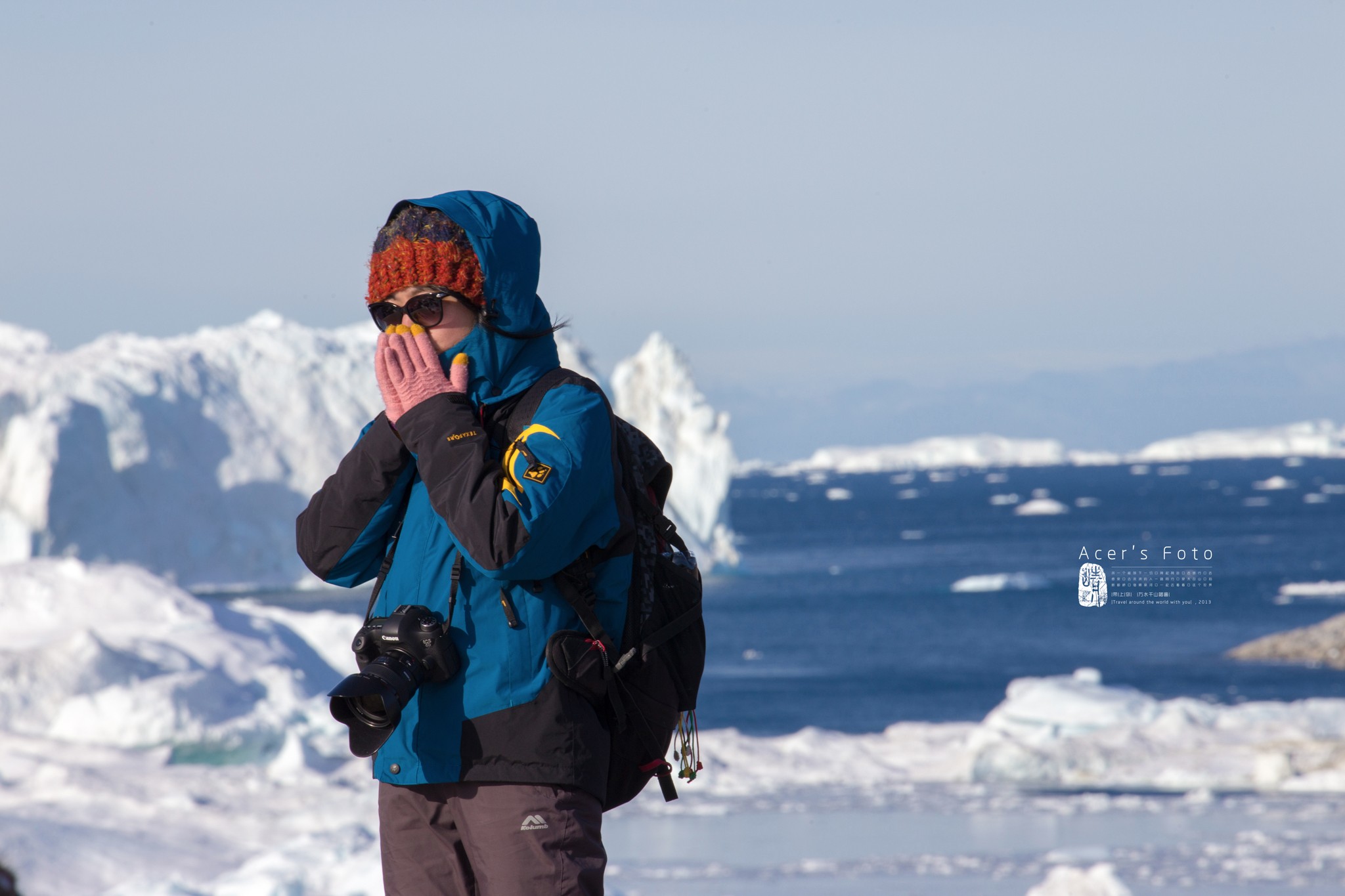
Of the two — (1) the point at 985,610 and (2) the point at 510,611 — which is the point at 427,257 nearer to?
(2) the point at 510,611

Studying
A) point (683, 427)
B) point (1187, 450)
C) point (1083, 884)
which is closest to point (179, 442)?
point (683, 427)

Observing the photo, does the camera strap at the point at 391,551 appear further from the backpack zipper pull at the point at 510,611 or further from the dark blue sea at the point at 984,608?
the dark blue sea at the point at 984,608

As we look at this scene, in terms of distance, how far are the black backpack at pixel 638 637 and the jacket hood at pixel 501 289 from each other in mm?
36

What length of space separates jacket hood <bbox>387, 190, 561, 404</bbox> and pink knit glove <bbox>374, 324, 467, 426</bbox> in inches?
1.6

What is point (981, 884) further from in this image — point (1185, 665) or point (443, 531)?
point (1185, 665)

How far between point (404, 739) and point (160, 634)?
13236 mm

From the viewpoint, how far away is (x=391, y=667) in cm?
186

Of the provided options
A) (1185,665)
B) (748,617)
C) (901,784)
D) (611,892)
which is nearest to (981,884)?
(611,892)

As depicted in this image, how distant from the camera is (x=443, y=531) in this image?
1.98 metres

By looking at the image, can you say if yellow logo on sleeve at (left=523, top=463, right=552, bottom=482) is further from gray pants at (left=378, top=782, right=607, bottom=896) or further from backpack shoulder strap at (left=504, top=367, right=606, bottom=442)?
gray pants at (left=378, top=782, right=607, bottom=896)

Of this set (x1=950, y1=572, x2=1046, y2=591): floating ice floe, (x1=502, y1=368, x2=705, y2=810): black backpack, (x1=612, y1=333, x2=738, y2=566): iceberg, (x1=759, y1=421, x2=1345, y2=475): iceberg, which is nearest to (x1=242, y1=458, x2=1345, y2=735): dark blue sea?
(x1=950, y1=572, x2=1046, y2=591): floating ice floe

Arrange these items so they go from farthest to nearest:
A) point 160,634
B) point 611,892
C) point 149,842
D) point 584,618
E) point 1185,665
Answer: point 1185,665
point 160,634
point 149,842
point 611,892
point 584,618

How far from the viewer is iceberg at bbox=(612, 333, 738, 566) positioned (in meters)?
42.8

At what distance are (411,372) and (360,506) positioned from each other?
21 cm
